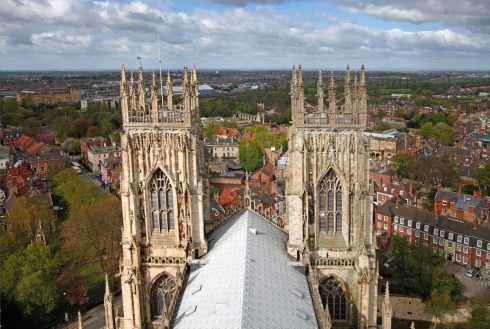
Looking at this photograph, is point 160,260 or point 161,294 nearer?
point 160,260

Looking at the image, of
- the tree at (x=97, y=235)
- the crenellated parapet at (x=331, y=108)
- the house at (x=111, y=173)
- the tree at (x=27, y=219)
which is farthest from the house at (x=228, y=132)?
the crenellated parapet at (x=331, y=108)

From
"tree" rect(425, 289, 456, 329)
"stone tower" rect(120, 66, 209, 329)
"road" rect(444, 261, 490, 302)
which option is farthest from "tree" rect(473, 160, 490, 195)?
"stone tower" rect(120, 66, 209, 329)

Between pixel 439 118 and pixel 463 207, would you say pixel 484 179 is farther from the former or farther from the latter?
pixel 439 118

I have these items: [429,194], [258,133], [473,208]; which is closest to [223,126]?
[258,133]

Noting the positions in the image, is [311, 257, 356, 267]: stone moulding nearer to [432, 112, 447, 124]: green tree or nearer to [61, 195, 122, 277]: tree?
[61, 195, 122, 277]: tree

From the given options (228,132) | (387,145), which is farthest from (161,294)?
(228,132)

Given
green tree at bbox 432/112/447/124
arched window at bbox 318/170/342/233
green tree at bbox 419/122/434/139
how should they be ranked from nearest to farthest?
1. arched window at bbox 318/170/342/233
2. green tree at bbox 419/122/434/139
3. green tree at bbox 432/112/447/124

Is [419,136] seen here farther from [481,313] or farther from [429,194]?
[481,313]
